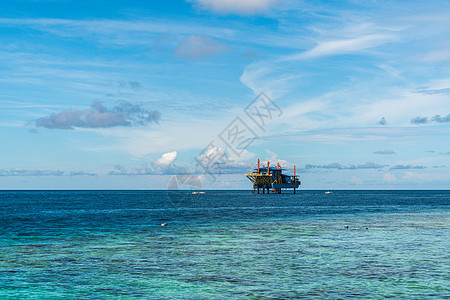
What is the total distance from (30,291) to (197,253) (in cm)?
1580

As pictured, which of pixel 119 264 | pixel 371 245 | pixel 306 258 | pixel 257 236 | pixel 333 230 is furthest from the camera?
pixel 333 230

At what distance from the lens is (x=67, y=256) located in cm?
3753

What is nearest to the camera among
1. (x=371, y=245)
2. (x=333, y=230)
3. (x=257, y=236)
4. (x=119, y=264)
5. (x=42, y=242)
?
(x=119, y=264)

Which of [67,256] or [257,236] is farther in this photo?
[257,236]

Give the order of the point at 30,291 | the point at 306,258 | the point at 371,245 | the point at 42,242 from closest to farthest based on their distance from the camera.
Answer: the point at 30,291, the point at 306,258, the point at 371,245, the point at 42,242

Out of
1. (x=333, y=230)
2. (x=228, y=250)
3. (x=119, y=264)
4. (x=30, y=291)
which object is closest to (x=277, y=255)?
(x=228, y=250)

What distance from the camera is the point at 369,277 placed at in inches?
1137

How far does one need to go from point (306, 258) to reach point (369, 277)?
7.73m

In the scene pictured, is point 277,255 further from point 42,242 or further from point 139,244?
point 42,242

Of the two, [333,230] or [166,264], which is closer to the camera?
[166,264]

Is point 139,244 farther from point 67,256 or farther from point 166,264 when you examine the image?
point 166,264

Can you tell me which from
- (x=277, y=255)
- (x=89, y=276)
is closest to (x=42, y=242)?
(x=89, y=276)

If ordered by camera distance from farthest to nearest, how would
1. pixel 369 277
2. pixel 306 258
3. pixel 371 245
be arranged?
pixel 371 245 → pixel 306 258 → pixel 369 277

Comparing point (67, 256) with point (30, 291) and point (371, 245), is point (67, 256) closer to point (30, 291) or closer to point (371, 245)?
point (30, 291)
